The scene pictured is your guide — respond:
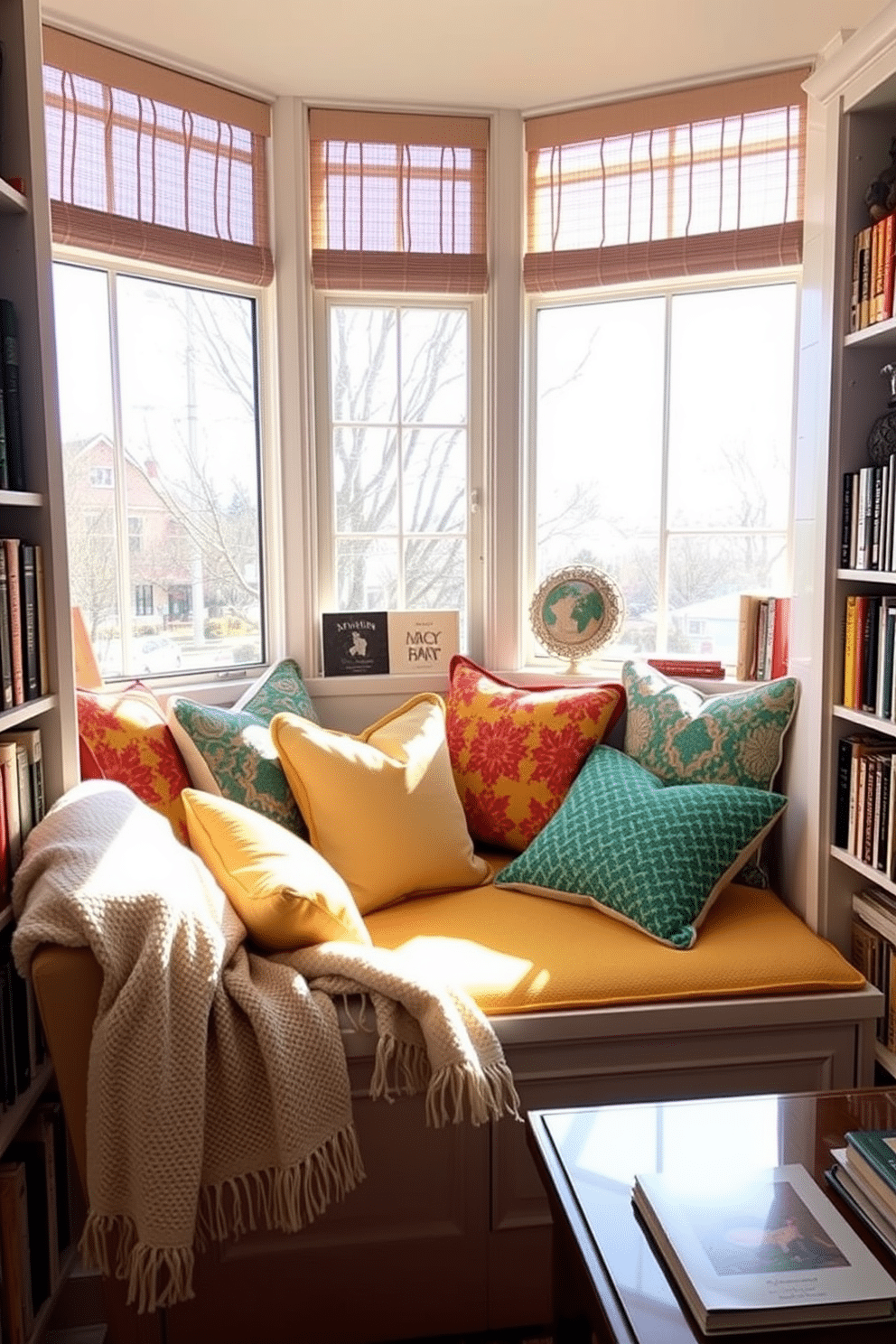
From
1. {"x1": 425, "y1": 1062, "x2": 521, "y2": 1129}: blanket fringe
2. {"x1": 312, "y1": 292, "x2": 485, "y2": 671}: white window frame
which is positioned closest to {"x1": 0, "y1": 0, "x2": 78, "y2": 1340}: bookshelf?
{"x1": 425, "y1": 1062, "x2": 521, "y2": 1129}: blanket fringe

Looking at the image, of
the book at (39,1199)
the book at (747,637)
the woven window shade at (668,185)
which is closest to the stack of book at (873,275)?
the woven window shade at (668,185)

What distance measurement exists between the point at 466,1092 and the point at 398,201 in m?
2.37

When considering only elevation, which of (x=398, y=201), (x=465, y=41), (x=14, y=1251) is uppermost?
(x=465, y=41)

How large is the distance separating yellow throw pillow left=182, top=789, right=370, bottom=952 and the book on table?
28.6 inches

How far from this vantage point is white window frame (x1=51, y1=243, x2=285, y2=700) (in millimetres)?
2826

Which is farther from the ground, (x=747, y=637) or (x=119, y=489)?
(x=119, y=489)

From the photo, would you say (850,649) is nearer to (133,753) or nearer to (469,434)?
(469,434)

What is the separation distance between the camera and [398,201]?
9.82ft

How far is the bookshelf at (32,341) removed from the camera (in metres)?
1.78

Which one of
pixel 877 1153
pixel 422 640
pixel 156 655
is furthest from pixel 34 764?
pixel 877 1153

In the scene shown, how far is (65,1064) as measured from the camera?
5.15ft

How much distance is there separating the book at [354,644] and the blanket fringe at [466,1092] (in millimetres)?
1456

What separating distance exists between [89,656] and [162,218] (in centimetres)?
116

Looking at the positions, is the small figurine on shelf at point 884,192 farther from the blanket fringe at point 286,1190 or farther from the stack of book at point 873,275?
the blanket fringe at point 286,1190
